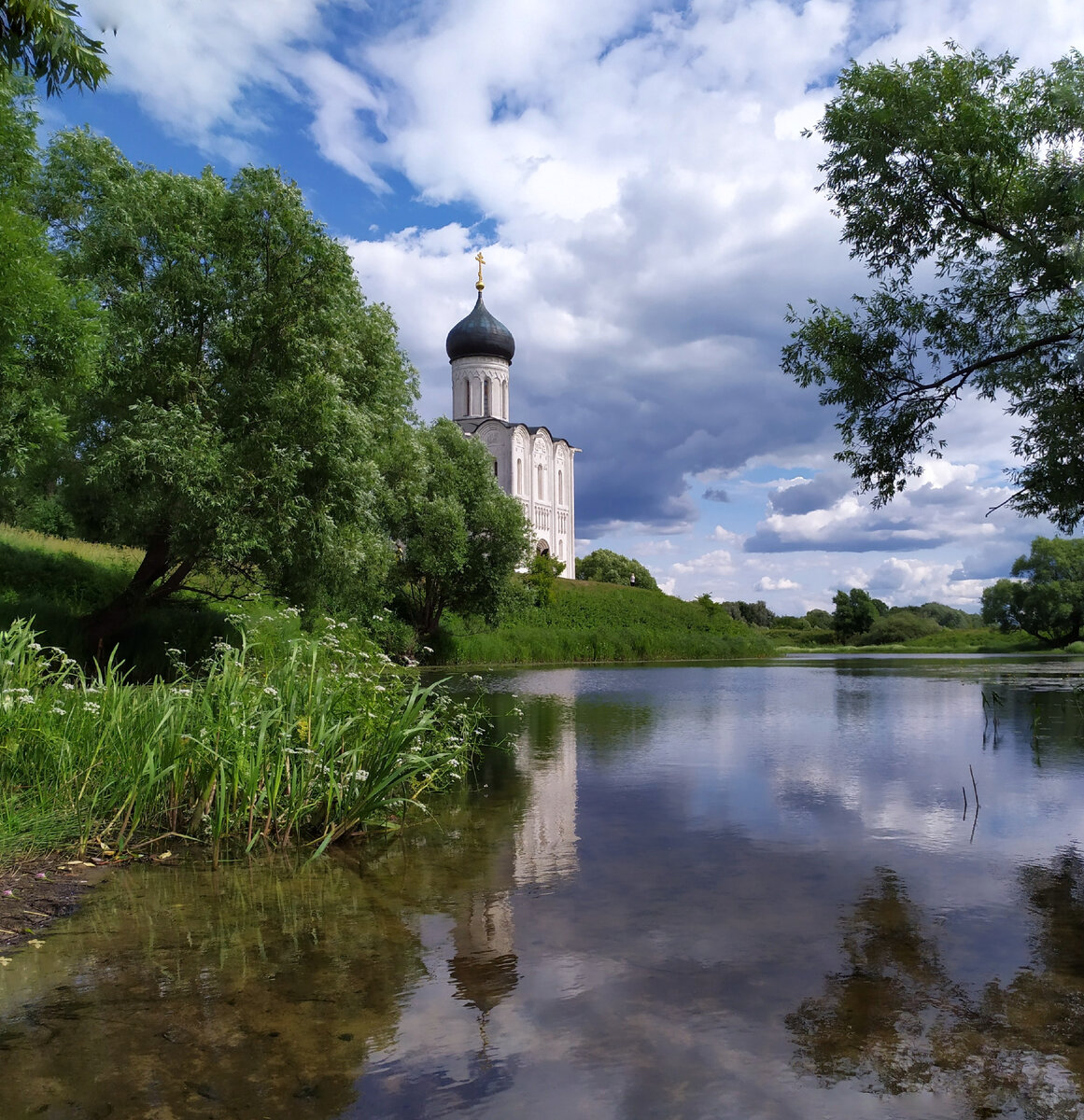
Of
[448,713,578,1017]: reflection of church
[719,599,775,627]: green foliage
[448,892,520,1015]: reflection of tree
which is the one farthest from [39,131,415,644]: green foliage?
[719,599,775,627]: green foliage

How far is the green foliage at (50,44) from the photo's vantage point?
9656mm

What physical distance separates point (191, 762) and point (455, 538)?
26.4 m

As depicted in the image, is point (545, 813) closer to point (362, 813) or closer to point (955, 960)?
point (362, 813)

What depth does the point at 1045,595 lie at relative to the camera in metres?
66.4

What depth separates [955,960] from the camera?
13.9 ft

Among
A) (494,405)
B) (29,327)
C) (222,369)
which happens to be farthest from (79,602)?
(494,405)

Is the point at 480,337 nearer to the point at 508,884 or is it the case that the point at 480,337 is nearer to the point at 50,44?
the point at 50,44

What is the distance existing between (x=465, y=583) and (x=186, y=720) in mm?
28657

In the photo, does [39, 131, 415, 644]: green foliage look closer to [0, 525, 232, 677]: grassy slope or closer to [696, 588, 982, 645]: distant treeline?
[0, 525, 232, 677]: grassy slope

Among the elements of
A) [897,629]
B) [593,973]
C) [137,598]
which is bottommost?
[593,973]

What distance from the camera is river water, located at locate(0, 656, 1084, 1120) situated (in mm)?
3035

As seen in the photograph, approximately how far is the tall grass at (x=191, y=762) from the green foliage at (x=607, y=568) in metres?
79.7

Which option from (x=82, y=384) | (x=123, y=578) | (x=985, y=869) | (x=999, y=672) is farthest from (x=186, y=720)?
(x=999, y=672)

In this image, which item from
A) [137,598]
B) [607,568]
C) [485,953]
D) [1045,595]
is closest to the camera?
[485,953]
